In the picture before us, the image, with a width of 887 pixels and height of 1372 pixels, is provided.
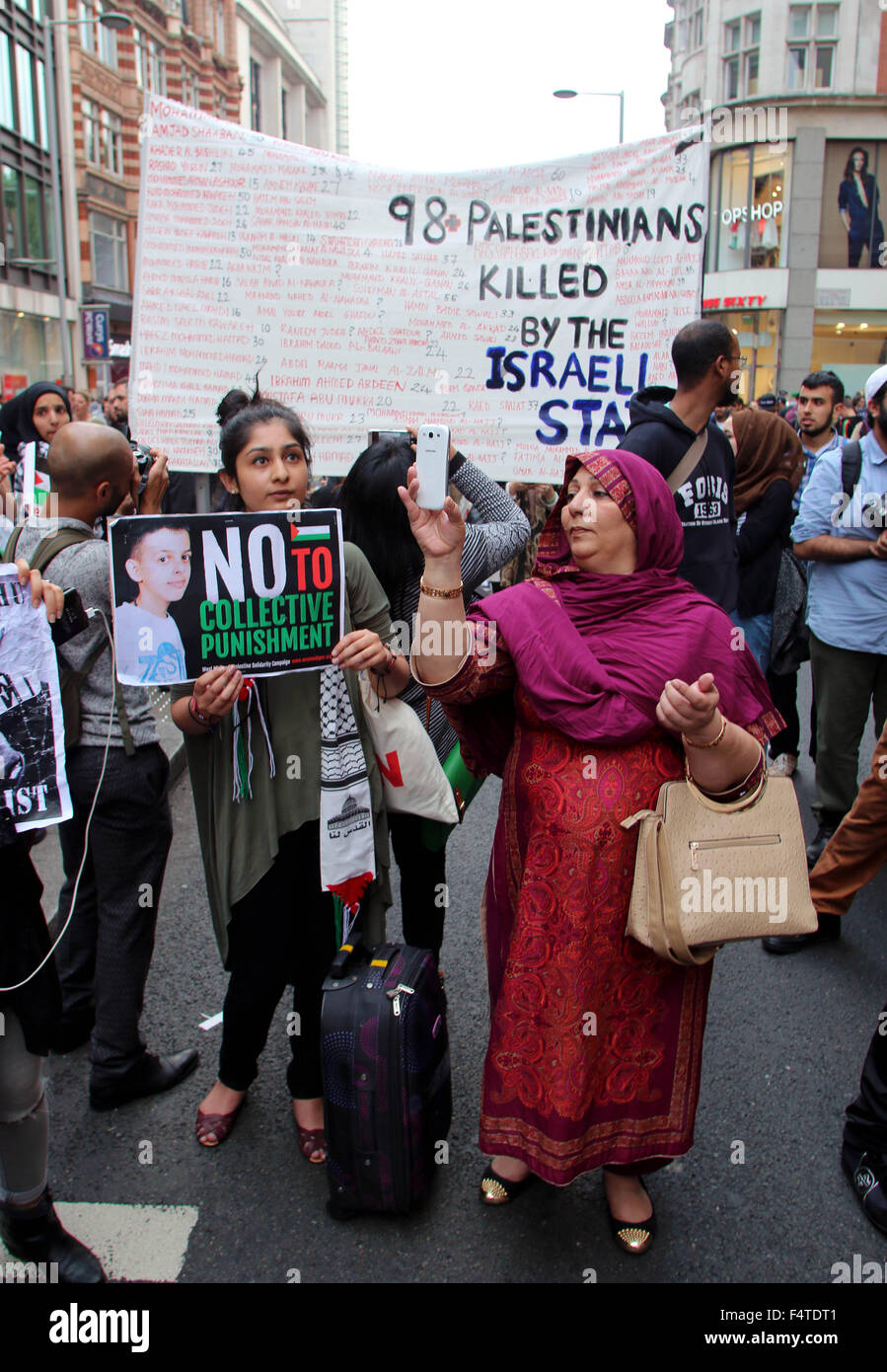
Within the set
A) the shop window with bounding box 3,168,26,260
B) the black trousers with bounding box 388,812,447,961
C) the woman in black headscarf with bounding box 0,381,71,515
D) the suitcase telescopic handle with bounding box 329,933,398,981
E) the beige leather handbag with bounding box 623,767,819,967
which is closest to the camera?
the beige leather handbag with bounding box 623,767,819,967

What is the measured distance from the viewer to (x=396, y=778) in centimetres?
258

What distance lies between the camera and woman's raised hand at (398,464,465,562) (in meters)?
2.00

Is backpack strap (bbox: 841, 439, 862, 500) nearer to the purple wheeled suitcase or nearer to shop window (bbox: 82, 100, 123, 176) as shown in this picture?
the purple wheeled suitcase

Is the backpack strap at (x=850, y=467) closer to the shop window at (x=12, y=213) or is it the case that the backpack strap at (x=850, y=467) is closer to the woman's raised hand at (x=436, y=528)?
the woman's raised hand at (x=436, y=528)

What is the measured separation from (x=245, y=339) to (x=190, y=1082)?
2584 millimetres

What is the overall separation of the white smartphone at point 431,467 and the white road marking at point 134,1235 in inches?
70.5

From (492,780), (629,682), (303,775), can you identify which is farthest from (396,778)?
(492,780)

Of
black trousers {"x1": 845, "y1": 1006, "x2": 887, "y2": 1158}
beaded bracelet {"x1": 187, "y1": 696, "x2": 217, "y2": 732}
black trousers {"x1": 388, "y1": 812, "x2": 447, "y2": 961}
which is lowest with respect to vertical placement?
black trousers {"x1": 845, "y1": 1006, "x2": 887, "y2": 1158}

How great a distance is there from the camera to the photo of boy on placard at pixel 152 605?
2.12 meters

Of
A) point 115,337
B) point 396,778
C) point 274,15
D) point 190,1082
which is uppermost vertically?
point 274,15

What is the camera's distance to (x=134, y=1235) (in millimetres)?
2326

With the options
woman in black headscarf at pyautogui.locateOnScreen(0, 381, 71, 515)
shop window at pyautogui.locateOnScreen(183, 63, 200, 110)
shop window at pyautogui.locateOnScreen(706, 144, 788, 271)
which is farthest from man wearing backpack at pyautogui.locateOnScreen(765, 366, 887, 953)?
shop window at pyautogui.locateOnScreen(183, 63, 200, 110)

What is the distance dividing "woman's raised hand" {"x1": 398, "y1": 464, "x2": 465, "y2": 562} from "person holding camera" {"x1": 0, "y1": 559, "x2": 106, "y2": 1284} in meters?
0.73

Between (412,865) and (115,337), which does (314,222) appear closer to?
(412,865)
